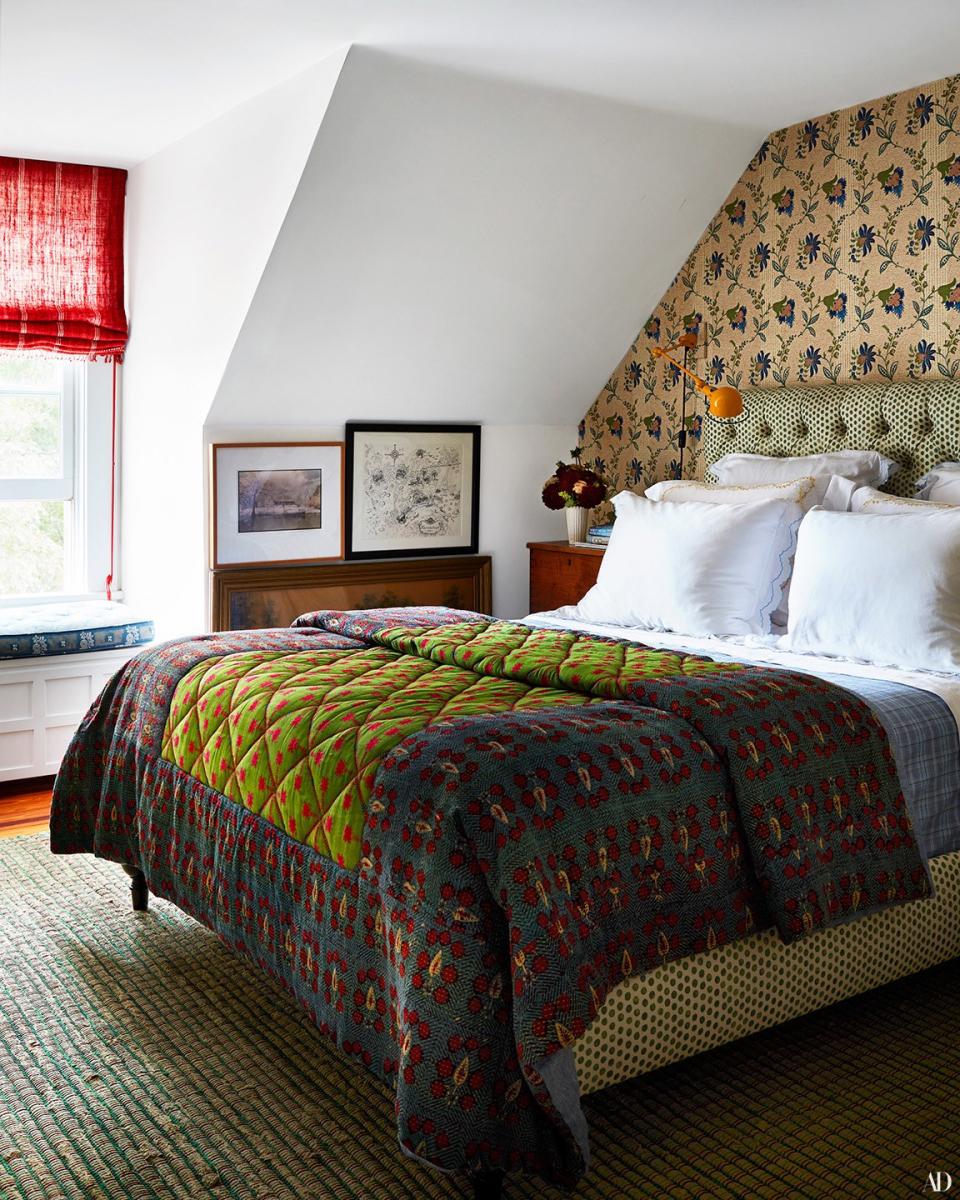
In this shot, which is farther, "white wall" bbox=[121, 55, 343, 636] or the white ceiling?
"white wall" bbox=[121, 55, 343, 636]

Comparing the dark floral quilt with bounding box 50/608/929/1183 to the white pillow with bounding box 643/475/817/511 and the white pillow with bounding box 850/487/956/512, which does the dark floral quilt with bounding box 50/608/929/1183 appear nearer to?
the white pillow with bounding box 850/487/956/512

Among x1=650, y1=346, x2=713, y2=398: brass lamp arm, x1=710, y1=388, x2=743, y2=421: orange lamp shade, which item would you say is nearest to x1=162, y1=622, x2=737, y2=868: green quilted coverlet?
x1=710, y1=388, x2=743, y2=421: orange lamp shade

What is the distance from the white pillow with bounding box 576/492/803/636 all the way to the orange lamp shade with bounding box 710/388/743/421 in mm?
522

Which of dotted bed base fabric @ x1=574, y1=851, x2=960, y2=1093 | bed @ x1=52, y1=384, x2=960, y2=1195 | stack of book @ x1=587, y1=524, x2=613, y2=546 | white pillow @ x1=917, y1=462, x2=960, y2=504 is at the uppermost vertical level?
white pillow @ x1=917, y1=462, x2=960, y2=504

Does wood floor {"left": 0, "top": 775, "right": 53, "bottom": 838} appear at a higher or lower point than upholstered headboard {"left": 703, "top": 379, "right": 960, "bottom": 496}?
lower

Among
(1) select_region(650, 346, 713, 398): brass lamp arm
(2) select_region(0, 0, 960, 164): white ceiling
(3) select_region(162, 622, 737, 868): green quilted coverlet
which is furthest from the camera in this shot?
(1) select_region(650, 346, 713, 398): brass lamp arm

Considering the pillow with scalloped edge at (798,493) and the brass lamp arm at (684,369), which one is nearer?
the pillow with scalloped edge at (798,493)

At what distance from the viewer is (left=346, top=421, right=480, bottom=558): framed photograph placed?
4781 mm

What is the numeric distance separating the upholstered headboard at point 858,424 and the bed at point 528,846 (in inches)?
46.3

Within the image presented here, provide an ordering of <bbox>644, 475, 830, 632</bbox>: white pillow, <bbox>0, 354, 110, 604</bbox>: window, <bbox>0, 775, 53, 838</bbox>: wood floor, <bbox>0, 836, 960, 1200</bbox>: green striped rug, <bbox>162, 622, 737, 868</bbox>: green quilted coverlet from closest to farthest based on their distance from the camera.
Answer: <bbox>0, 836, 960, 1200</bbox>: green striped rug
<bbox>162, 622, 737, 868</bbox>: green quilted coverlet
<bbox>644, 475, 830, 632</bbox>: white pillow
<bbox>0, 775, 53, 838</bbox>: wood floor
<bbox>0, 354, 110, 604</bbox>: window

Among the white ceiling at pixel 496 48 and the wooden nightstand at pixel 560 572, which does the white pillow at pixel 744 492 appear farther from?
the white ceiling at pixel 496 48

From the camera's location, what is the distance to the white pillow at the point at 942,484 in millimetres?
3494

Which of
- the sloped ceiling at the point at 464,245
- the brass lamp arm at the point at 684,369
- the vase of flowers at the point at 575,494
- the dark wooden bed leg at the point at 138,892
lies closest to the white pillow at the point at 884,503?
the brass lamp arm at the point at 684,369

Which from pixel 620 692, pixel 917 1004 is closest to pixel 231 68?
pixel 620 692
